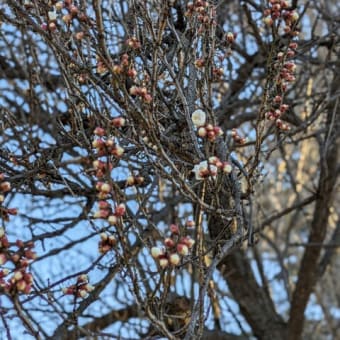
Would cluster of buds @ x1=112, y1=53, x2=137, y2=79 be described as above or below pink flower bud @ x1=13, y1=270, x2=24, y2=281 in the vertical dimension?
above

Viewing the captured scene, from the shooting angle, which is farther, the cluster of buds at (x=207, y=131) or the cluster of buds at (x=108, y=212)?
the cluster of buds at (x=207, y=131)

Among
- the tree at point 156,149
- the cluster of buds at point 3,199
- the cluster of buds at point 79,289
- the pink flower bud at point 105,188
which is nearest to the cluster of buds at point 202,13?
the tree at point 156,149

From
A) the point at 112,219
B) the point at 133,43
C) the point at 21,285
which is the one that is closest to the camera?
the point at 21,285

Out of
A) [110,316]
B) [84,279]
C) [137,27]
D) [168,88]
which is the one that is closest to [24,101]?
[168,88]

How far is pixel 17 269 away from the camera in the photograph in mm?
2066

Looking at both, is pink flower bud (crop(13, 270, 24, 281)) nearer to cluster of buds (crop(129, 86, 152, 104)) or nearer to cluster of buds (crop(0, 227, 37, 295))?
cluster of buds (crop(0, 227, 37, 295))

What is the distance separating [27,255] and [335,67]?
3.79 meters

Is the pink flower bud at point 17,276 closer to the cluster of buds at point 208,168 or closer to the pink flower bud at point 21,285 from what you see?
the pink flower bud at point 21,285

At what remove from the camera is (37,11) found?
8.60 ft

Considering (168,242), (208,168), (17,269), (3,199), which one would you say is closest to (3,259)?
(17,269)

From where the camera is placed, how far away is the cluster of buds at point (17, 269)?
2.02 m

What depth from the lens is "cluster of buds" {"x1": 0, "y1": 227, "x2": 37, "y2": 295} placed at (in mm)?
2018

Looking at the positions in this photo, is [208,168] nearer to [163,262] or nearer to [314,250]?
[163,262]

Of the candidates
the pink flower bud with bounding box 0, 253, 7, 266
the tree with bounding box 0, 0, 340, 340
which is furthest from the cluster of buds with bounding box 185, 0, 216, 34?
the pink flower bud with bounding box 0, 253, 7, 266
